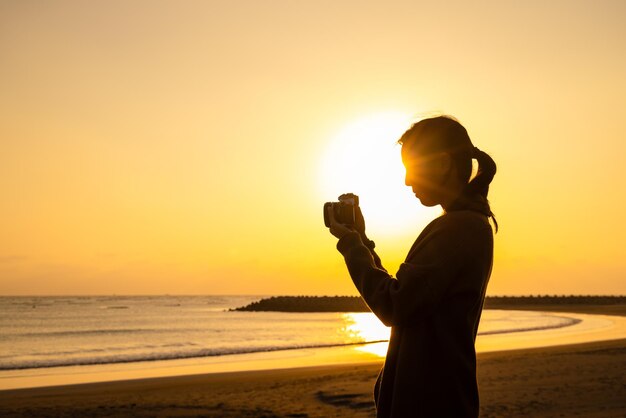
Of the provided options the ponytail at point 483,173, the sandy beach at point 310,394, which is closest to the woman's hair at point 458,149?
the ponytail at point 483,173

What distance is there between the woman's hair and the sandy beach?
310 inches

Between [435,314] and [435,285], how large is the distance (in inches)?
4.3

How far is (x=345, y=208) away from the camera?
2.25 meters

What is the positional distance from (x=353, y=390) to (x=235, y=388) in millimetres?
2590

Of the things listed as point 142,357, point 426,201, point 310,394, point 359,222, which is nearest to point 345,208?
point 359,222

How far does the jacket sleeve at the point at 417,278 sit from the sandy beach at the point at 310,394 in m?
7.97

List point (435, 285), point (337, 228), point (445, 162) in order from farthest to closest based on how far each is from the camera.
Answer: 1. point (337, 228)
2. point (445, 162)
3. point (435, 285)

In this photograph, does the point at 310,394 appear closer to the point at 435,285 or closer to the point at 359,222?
the point at 359,222

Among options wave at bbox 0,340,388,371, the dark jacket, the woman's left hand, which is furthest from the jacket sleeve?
wave at bbox 0,340,388,371

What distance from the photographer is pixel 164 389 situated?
1321 cm

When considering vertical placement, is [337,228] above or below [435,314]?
above

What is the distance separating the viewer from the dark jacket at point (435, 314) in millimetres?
1915

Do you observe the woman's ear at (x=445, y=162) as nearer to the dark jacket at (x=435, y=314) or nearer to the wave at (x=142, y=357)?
the dark jacket at (x=435, y=314)

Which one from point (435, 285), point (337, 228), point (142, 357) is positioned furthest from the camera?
point (142, 357)
